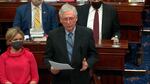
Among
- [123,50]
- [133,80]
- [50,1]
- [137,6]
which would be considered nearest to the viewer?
[123,50]

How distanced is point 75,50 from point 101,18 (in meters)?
1.65

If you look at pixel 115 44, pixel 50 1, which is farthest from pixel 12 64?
pixel 50 1

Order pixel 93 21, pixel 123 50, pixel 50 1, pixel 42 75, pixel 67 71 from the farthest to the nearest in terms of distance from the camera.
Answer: pixel 50 1 < pixel 93 21 < pixel 42 75 < pixel 123 50 < pixel 67 71

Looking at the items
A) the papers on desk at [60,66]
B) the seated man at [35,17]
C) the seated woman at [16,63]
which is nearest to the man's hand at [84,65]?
the papers on desk at [60,66]

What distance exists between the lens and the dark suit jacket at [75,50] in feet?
11.4

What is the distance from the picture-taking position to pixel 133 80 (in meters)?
5.61

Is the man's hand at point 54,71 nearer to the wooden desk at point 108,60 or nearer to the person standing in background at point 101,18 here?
the wooden desk at point 108,60

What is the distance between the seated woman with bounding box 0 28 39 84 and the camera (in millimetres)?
3697

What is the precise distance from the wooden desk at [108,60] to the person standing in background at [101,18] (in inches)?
21.8

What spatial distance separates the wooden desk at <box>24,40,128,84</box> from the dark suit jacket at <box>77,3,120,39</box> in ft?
1.81

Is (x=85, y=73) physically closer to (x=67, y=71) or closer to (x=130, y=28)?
(x=67, y=71)

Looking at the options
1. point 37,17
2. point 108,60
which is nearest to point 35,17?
point 37,17

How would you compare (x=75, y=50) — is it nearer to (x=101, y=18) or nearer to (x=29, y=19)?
(x=101, y=18)

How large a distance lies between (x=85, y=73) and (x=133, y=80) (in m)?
2.20
